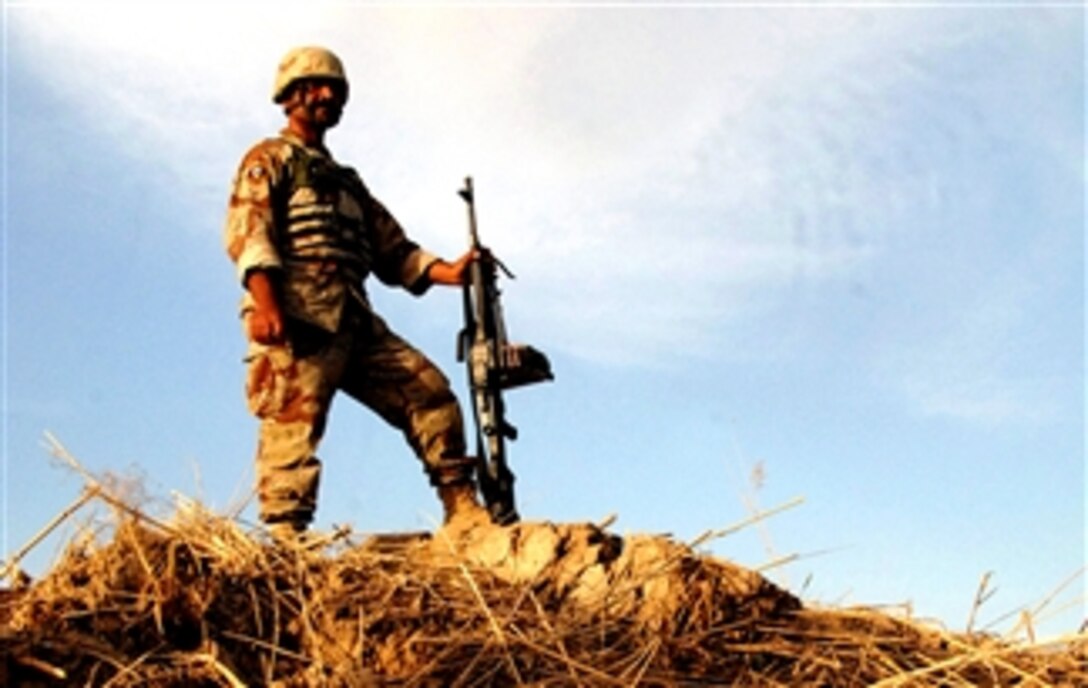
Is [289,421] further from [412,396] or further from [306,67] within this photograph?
[306,67]

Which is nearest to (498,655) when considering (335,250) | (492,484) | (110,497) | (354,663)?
(354,663)

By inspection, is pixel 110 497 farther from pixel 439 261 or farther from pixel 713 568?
pixel 439 261

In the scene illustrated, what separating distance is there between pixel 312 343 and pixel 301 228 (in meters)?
0.47

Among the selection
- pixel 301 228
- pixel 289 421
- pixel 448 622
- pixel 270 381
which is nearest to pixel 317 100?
pixel 301 228

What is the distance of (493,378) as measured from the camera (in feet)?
17.4

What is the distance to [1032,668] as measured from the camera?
3865mm

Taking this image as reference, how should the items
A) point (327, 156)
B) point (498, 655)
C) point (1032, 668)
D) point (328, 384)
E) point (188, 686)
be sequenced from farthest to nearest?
point (327, 156), point (328, 384), point (1032, 668), point (498, 655), point (188, 686)

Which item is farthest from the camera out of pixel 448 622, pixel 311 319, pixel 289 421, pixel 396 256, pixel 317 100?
pixel 396 256

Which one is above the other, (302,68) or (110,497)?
(302,68)

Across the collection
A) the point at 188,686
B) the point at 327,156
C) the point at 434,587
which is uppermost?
the point at 327,156

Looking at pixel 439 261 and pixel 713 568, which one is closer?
pixel 713 568

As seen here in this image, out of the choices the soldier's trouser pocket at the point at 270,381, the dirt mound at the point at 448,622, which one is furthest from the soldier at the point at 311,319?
the dirt mound at the point at 448,622

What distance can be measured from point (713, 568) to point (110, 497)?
1626 millimetres

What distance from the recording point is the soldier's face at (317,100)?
5422 mm
